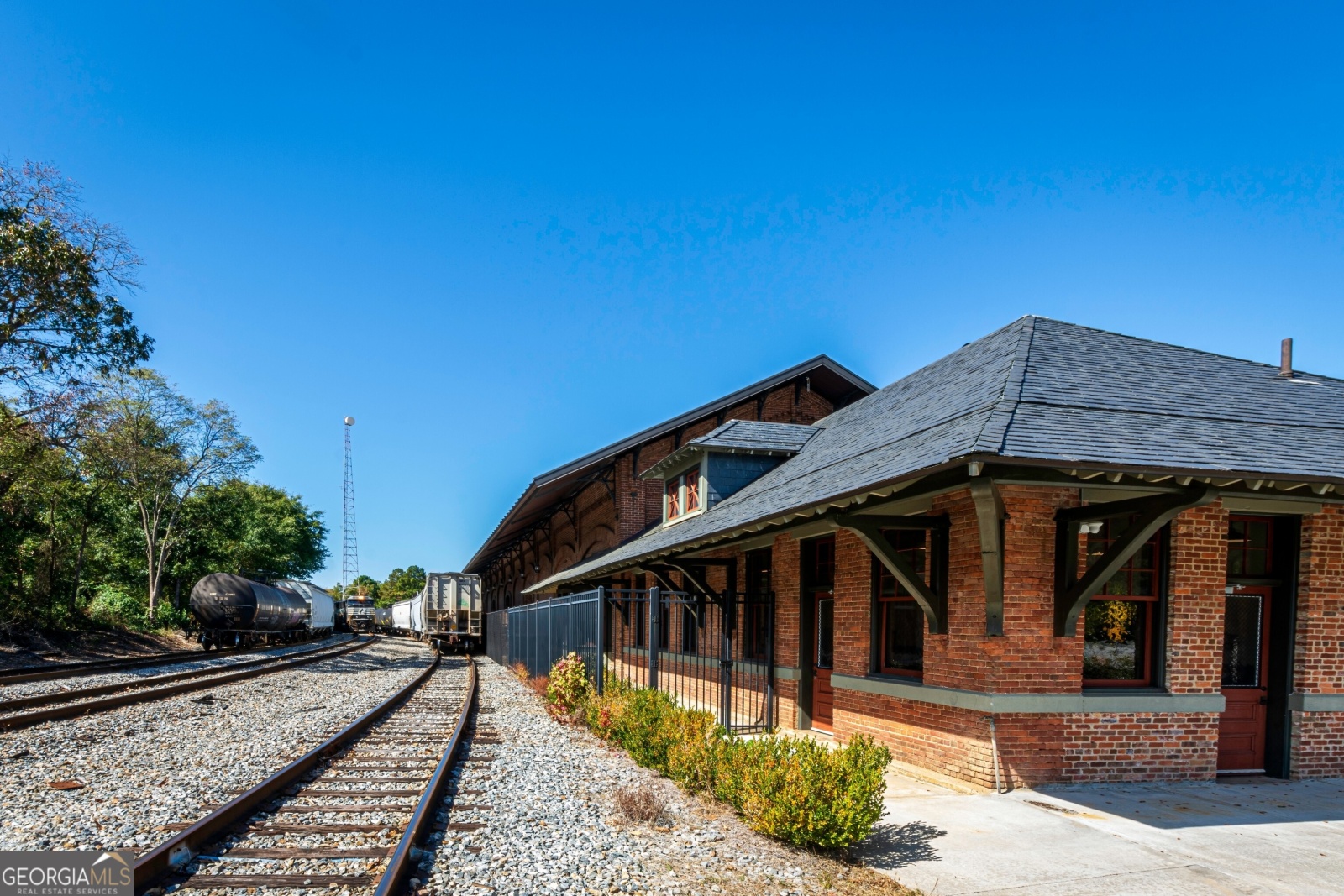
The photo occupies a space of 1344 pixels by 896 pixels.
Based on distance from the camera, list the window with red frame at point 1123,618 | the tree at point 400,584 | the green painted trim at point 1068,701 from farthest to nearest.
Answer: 1. the tree at point 400,584
2. the window with red frame at point 1123,618
3. the green painted trim at point 1068,701

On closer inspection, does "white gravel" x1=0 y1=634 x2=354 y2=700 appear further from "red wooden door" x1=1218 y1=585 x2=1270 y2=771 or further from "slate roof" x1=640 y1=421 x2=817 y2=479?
"red wooden door" x1=1218 y1=585 x2=1270 y2=771

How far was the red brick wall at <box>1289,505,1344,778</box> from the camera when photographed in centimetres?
872

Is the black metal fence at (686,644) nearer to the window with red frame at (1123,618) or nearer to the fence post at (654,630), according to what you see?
the fence post at (654,630)

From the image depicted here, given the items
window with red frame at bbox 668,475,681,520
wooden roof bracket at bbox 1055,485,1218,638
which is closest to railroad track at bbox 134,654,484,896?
wooden roof bracket at bbox 1055,485,1218,638

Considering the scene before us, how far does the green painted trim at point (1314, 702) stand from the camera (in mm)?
8664

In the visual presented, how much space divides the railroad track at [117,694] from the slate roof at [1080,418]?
28.5 ft

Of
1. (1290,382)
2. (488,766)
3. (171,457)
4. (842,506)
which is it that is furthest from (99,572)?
(1290,382)

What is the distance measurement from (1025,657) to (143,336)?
25.5 metres

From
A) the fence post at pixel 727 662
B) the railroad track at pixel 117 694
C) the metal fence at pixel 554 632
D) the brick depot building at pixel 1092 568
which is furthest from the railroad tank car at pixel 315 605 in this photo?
the brick depot building at pixel 1092 568

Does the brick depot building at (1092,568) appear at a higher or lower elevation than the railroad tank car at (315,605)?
higher

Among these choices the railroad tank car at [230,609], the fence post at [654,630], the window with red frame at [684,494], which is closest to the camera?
the fence post at [654,630]

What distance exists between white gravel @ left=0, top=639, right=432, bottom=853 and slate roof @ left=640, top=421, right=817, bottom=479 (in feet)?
25.7

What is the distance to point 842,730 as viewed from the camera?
10.6 meters

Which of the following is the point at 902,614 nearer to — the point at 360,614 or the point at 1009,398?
the point at 1009,398
